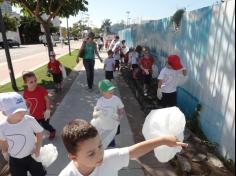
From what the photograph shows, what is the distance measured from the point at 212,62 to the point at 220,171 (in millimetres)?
1834

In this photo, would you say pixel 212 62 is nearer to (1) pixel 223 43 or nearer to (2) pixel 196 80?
(1) pixel 223 43

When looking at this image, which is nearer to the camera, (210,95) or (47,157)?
(47,157)

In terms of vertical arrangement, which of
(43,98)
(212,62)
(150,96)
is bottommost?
(150,96)

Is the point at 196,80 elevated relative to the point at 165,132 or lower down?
lower down

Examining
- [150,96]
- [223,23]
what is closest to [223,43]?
[223,23]

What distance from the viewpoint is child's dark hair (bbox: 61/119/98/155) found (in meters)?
1.83

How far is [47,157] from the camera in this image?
11.2 ft

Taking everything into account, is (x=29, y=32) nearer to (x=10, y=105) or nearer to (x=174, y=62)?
(x=174, y=62)

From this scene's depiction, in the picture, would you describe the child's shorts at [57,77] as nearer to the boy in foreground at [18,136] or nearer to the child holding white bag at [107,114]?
the child holding white bag at [107,114]

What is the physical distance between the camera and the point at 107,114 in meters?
4.81

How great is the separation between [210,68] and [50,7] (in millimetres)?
10066

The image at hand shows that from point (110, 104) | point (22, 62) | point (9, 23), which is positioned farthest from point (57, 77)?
point (9, 23)

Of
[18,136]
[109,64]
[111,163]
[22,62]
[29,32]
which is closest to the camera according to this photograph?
[111,163]

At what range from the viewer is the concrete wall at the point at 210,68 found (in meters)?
4.49
